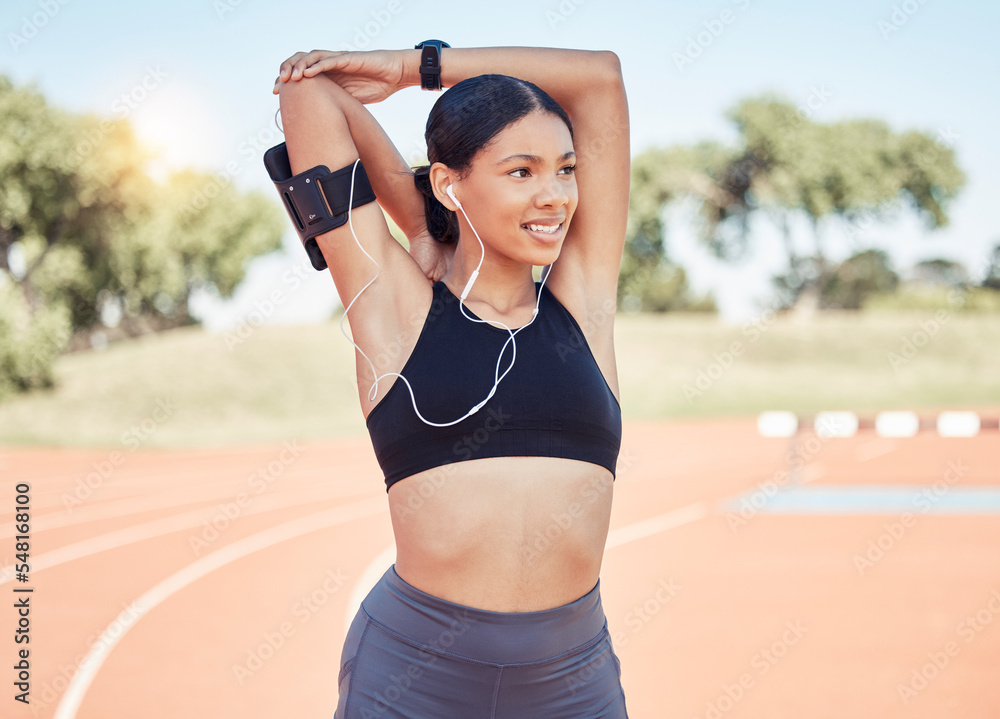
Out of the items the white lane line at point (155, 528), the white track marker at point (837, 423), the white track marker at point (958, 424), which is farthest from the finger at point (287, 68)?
the white track marker at point (958, 424)

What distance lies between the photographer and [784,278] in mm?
45688

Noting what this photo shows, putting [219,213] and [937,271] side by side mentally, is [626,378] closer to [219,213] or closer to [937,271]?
[219,213]

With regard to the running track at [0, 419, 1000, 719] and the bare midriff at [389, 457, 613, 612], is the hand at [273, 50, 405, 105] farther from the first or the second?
the running track at [0, 419, 1000, 719]

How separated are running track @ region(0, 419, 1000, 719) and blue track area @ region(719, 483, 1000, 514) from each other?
0.06m

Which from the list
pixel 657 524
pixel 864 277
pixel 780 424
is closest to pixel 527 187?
pixel 657 524

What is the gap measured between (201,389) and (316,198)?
2590cm

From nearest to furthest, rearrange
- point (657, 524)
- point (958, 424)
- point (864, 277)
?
point (958, 424)
point (657, 524)
point (864, 277)

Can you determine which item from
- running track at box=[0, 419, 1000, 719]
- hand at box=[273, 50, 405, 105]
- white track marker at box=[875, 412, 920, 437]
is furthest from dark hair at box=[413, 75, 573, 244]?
white track marker at box=[875, 412, 920, 437]

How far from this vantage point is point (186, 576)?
7.59 metres

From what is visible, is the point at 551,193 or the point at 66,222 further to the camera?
the point at 66,222

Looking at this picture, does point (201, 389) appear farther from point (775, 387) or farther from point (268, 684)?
point (268, 684)

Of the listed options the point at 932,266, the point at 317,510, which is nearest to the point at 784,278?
the point at 932,266

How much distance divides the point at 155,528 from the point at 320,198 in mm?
9081

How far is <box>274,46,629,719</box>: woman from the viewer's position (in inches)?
61.0
